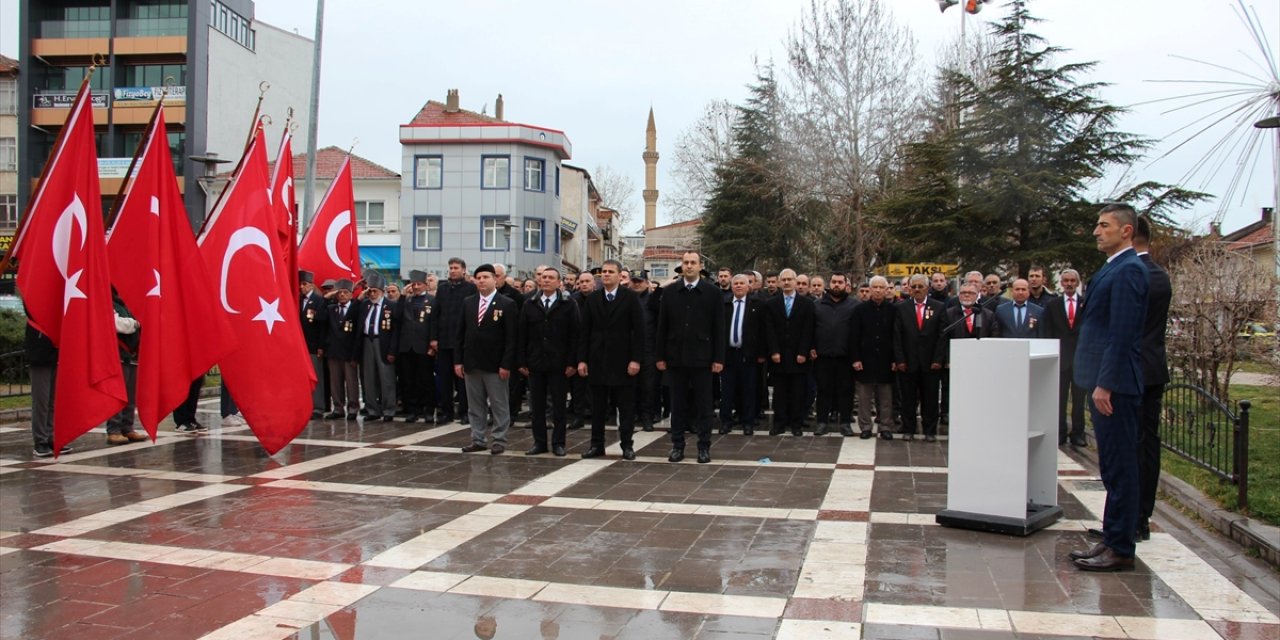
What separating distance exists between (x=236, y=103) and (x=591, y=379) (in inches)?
1844

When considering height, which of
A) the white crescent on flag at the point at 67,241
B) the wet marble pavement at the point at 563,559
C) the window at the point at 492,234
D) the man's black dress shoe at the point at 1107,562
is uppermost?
the window at the point at 492,234

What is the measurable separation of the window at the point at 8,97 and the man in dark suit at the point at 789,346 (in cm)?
5213

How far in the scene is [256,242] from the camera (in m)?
9.84

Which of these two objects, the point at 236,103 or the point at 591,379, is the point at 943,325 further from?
the point at 236,103

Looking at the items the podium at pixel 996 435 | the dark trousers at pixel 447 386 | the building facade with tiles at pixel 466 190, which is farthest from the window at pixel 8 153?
the podium at pixel 996 435

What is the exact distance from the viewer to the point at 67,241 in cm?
927

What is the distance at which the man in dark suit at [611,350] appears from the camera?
10.2 meters

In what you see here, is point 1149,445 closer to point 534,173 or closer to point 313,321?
point 313,321

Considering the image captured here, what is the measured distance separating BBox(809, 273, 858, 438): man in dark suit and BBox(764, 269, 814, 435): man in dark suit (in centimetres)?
14

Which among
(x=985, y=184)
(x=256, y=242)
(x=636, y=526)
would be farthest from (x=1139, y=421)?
(x=985, y=184)

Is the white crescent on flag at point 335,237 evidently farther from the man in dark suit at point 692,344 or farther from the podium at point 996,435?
the podium at point 996,435

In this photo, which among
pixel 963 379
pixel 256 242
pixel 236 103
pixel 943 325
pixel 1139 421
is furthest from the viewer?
pixel 236 103

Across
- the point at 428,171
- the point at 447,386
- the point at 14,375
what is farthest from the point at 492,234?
the point at 447,386

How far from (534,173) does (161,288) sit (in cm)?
3777
